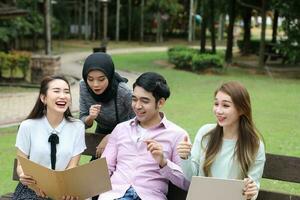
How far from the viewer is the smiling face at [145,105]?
12.6 feet

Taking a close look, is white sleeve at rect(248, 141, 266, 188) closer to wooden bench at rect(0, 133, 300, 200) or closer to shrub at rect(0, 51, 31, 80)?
wooden bench at rect(0, 133, 300, 200)

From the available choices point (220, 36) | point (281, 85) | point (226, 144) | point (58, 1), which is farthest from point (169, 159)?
point (220, 36)

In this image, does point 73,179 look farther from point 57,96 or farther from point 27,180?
point 57,96

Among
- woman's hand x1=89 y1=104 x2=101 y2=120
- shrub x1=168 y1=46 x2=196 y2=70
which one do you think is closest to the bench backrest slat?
woman's hand x1=89 y1=104 x2=101 y2=120

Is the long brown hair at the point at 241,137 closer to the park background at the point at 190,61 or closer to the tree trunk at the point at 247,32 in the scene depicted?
the park background at the point at 190,61

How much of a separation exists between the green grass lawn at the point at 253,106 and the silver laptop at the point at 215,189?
11.3 feet

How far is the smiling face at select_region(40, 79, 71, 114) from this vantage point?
13.1ft

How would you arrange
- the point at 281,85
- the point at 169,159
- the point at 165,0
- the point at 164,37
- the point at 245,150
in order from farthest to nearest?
the point at 164,37
the point at 165,0
the point at 281,85
the point at 169,159
the point at 245,150

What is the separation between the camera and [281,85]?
1941cm

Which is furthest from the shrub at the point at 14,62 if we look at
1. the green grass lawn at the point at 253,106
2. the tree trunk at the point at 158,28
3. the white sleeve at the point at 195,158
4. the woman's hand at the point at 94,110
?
the tree trunk at the point at 158,28

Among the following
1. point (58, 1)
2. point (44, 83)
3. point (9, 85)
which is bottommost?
point (9, 85)

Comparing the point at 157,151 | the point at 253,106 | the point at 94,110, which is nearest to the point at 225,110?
the point at 157,151

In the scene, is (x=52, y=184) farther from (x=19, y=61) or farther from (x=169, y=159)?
(x=19, y=61)

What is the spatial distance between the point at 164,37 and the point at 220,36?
5393 millimetres
